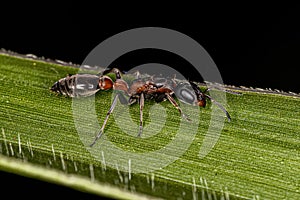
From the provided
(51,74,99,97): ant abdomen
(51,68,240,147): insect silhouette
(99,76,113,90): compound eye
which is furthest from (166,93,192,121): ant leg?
(51,74,99,97): ant abdomen

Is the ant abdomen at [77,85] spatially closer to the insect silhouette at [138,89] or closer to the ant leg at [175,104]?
the insect silhouette at [138,89]

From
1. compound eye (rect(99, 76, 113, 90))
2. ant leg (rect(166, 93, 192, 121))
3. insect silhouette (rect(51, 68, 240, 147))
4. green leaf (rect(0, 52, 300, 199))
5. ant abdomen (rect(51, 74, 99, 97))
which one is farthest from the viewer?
compound eye (rect(99, 76, 113, 90))

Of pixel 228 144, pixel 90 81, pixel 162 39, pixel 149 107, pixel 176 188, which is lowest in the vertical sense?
pixel 176 188

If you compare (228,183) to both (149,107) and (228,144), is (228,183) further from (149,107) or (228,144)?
(149,107)

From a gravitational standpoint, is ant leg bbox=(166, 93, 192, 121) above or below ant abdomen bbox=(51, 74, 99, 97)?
below

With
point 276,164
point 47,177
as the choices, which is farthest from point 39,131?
point 276,164

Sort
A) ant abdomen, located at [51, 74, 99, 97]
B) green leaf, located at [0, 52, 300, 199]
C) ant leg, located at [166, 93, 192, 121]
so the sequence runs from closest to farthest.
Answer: green leaf, located at [0, 52, 300, 199] < ant leg, located at [166, 93, 192, 121] < ant abdomen, located at [51, 74, 99, 97]

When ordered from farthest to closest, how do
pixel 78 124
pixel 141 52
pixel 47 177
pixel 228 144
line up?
pixel 141 52
pixel 78 124
pixel 228 144
pixel 47 177

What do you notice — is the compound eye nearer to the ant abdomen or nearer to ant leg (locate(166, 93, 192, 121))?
the ant abdomen

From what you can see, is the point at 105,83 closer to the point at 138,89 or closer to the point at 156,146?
the point at 138,89
